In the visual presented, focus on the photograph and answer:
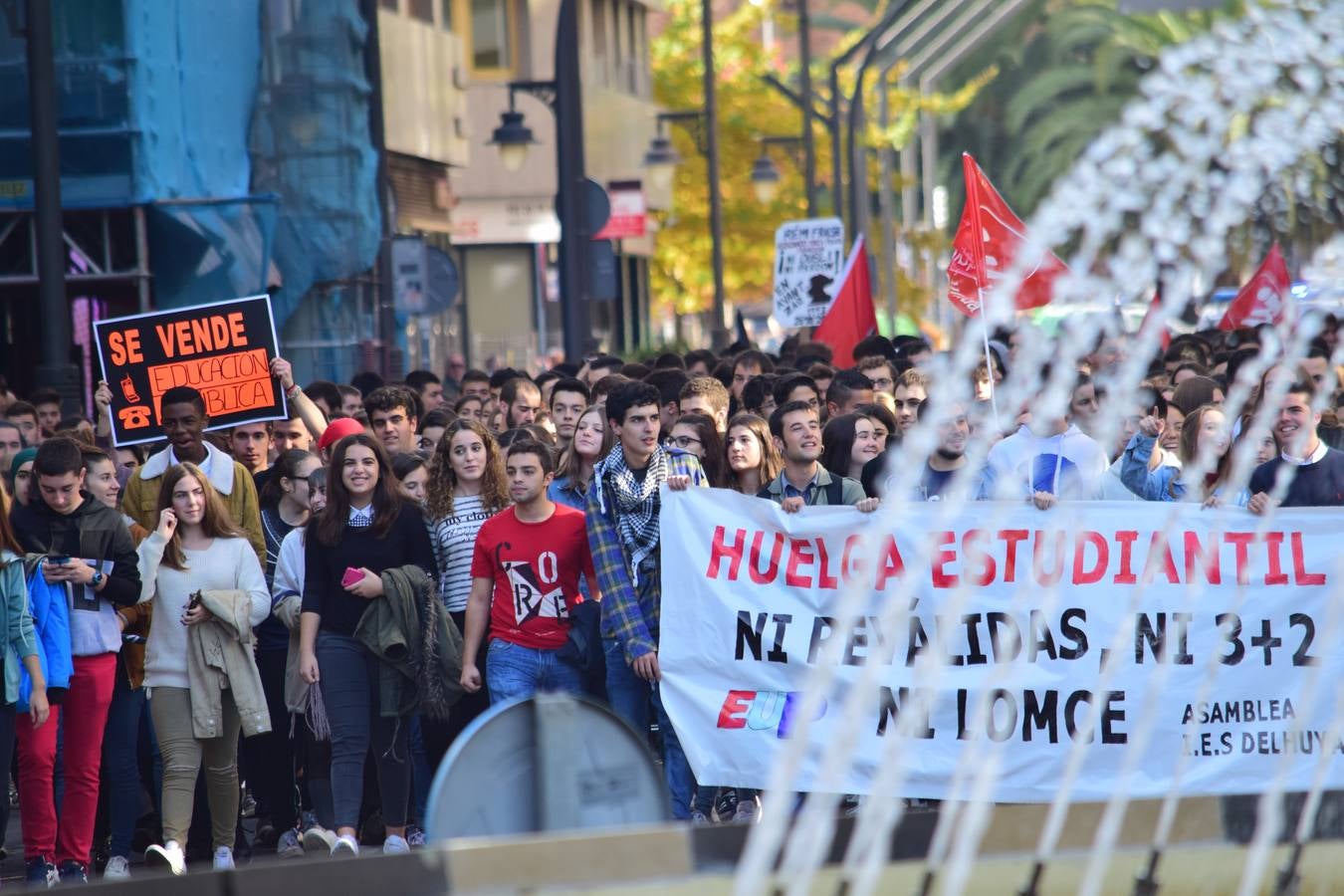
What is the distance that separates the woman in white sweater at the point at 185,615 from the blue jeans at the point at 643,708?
1390 mm

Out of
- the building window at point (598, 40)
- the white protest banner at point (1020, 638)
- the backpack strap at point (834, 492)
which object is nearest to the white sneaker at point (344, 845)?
the white protest banner at point (1020, 638)

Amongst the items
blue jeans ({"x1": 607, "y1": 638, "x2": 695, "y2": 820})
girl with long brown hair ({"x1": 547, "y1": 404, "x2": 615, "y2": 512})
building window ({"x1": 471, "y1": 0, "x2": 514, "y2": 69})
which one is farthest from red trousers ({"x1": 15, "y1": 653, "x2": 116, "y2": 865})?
building window ({"x1": 471, "y1": 0, "x2": 514, "y2": 69})

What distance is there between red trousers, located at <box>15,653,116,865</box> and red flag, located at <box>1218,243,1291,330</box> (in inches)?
552

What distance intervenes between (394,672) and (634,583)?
3.29 feet

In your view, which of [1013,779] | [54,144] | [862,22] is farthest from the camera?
[862,22]

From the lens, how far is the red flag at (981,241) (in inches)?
537

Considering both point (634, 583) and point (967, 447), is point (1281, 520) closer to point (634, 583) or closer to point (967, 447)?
point (967, 447)

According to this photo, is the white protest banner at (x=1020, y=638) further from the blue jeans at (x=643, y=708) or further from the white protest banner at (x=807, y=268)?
the white protest banner at (x=807, y=268)

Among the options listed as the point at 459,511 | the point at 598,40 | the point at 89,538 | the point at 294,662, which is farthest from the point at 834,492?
the point at 598,40

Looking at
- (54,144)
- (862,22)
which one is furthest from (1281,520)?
(862,22)

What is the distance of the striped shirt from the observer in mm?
9508

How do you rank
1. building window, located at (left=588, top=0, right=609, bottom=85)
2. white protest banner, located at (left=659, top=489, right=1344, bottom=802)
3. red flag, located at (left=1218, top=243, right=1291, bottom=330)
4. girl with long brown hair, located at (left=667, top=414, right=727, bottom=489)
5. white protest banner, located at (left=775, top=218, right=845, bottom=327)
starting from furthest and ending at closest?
building window, located at (left=588, top=0, right=609, bottom=85) → white protest banner, located at (left=775, top=218, right=845, bottom=327) → red flag, located at (left=1218, top=243, right=1291, bottom=330) → girl with long brown hair, located at (left=667, top=414, right=727, bottom=489) → white protest banner, located at (left=659, top=489, right=1344, bottom=802)

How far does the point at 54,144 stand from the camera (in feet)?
48.9

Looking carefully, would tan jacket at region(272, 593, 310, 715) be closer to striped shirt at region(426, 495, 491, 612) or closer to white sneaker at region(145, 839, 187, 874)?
striped shirt at region(426, 495, 491, 612)
